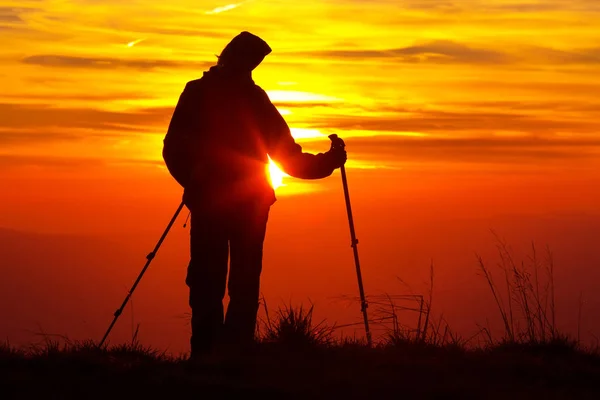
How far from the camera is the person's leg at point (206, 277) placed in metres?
10.4

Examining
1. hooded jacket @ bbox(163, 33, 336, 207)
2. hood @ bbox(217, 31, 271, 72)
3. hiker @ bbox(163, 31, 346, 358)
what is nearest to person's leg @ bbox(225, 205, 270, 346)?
hiker @ bbox(163, 31, 346, 358)

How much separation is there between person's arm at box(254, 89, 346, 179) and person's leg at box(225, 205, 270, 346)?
46 centimetres

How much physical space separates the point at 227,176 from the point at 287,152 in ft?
2.12

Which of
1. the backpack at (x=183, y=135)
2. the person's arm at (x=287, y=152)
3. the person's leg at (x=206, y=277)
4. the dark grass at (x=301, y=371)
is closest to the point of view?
the dark grass at (x=301, y=371)

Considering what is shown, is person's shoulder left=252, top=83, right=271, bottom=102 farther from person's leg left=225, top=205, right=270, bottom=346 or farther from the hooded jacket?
person's leg left=225, top=205, right=270, bottom=346

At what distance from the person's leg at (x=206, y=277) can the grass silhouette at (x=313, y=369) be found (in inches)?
25.8

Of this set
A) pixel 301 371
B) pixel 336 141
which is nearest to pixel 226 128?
pixel 336 141

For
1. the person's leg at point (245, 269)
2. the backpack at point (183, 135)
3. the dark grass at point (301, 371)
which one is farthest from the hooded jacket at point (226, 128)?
the dark grass at point (301, 371)

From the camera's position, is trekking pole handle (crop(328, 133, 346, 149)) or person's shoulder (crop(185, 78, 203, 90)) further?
trekking pole handle (crop(328, 133, 346, 149))

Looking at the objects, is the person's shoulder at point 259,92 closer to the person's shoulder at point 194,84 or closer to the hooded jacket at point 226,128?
the hooded jacket at point 226,128

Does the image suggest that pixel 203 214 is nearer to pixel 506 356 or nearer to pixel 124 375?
pixel 124 375

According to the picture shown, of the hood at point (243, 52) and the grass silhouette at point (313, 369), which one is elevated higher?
the hood at point (243, 52)

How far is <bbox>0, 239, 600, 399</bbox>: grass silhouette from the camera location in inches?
332

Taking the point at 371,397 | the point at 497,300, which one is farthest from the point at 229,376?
the point at 497,300
